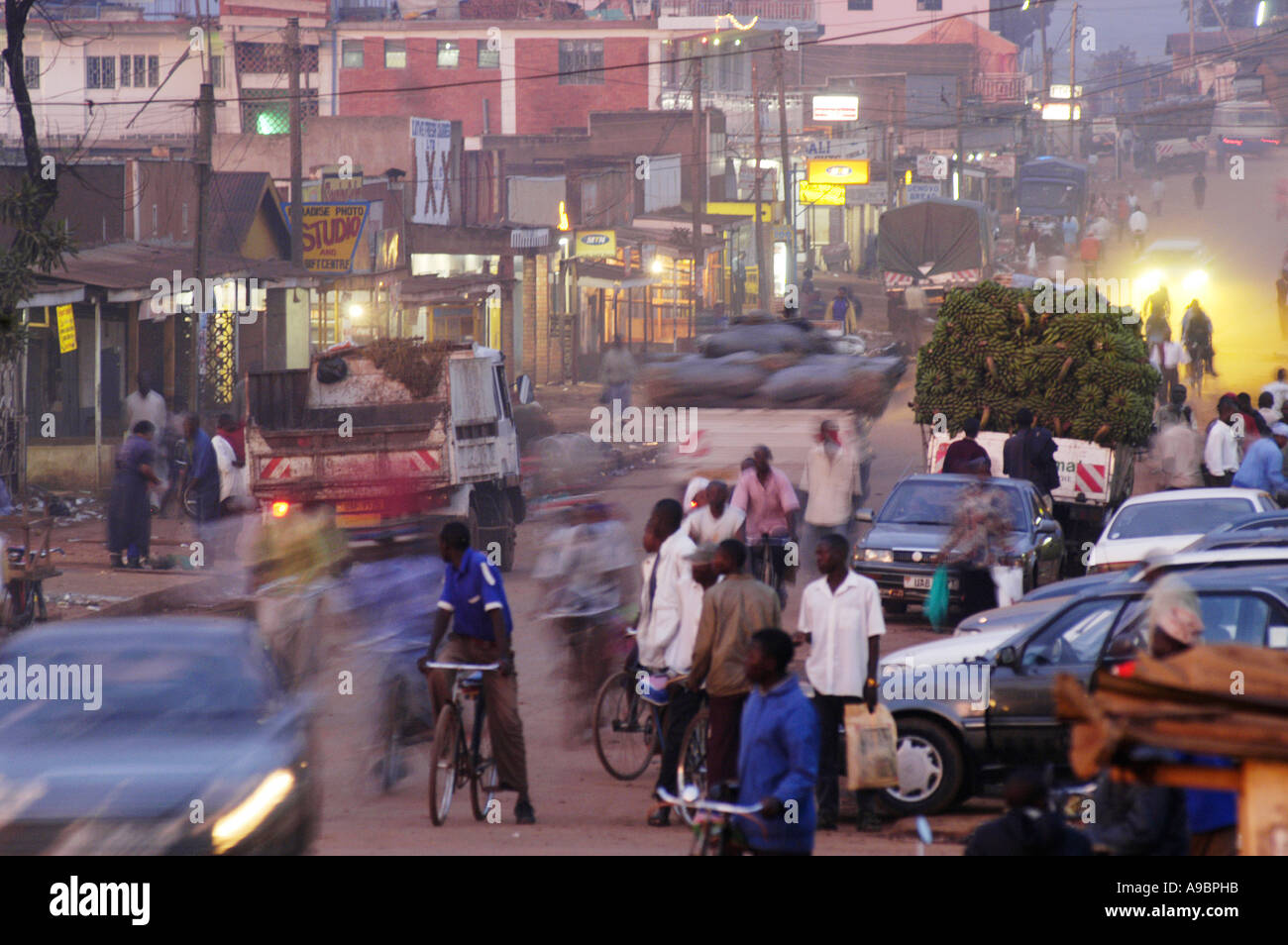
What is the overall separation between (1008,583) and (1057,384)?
5711 millimetres

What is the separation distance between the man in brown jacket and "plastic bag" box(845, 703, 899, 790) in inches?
29.0

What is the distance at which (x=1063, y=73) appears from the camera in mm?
163875

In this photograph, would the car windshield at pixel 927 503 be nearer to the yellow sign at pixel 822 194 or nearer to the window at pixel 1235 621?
the window at pixel 1235 621

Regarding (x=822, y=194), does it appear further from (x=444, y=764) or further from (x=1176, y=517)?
(x=444, y=764)

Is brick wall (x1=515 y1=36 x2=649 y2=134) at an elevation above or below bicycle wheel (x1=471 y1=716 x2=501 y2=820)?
above

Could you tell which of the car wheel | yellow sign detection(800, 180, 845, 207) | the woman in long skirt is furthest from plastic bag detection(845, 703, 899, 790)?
yellow sign detection(800, 180, 845, 207)

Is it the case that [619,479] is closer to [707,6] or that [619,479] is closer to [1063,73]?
[707,6]

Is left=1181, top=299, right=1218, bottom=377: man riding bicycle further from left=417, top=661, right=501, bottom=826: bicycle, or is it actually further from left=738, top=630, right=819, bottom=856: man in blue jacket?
left=738, top=630, right=819, bottom=856: man in blue jacket

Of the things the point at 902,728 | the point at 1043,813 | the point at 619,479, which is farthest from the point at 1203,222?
the point at 1043,813

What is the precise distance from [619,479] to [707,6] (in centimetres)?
6046

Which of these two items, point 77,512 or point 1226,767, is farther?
point 77,512

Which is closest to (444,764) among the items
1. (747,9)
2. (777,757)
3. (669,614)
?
(669,614)

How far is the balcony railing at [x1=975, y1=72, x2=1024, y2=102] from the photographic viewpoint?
278ft

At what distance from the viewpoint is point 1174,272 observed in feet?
148
